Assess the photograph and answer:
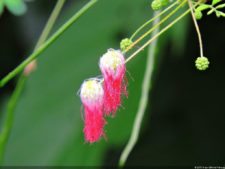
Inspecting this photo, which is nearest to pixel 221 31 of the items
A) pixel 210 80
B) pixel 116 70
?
pixel 210 80

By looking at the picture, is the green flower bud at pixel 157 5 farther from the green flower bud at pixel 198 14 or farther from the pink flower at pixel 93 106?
the pink flower at pixel 93 106

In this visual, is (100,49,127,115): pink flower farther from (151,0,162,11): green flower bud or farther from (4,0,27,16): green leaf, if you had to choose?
(4,0,27,16): green leaf

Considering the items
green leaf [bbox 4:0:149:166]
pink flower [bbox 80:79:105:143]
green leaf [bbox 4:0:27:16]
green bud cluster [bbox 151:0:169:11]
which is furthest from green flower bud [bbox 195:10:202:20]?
green leaf [bbox 4:0:149:166]

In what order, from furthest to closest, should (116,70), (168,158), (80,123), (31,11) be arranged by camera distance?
(168,158), (31,11), (80,123), (116,70)

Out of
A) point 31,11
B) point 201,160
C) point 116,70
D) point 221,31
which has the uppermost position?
point 116,70

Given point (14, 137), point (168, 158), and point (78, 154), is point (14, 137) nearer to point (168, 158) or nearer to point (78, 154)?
point (78, 154)

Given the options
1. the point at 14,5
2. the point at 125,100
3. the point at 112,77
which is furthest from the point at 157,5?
the point at 125,100
